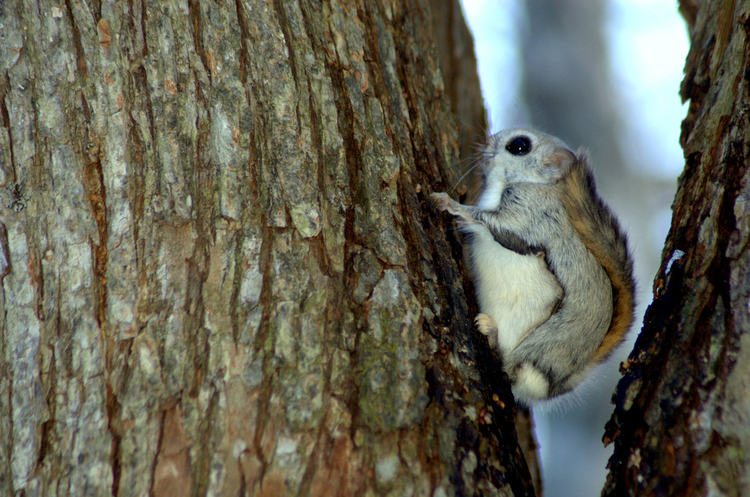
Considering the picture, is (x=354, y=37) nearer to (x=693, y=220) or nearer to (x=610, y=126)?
(x=693, y=220)

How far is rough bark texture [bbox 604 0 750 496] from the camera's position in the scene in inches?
54.8

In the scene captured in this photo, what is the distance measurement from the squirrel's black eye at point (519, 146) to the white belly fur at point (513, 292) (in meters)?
0.81

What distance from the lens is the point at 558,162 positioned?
329 centimetres

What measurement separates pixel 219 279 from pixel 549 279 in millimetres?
1624

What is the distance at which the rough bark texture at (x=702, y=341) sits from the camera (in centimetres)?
139

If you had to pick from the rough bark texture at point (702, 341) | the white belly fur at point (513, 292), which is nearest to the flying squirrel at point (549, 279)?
the white belly fur at point (513, 292)

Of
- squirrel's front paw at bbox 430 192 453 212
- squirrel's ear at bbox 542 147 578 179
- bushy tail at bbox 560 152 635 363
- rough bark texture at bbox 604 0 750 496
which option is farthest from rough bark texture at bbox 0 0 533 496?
squirrel's ear at bbox 542 147 578 179

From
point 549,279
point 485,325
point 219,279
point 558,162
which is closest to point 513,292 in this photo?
point 549,279

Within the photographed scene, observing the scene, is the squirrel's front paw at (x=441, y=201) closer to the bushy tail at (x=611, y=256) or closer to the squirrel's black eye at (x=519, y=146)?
the bushy tail at (x=611, y=256)

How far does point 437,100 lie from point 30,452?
2134 mm

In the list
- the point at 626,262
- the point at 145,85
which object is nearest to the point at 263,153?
the point at 145,85

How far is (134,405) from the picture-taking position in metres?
1.50

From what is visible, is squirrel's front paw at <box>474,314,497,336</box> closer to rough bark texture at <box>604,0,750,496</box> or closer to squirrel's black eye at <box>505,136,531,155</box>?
rough bark texture at <box>604,0,750,496</box>

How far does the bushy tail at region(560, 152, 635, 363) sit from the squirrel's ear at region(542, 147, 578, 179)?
1.36ft
